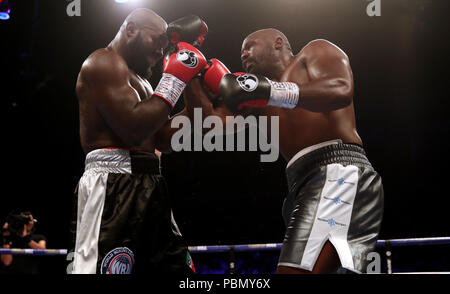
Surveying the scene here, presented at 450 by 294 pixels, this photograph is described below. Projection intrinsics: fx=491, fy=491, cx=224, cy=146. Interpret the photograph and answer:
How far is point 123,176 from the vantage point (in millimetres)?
2094

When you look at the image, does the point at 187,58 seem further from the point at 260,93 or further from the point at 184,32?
the point at 260,93

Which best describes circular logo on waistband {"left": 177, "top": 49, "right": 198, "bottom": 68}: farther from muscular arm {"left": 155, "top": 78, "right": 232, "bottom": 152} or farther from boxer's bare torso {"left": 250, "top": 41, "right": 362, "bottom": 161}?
boxer's bare torso {"left": 250, "top": 41, "right": 362, "bottom": 161}

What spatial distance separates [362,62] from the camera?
20.5 feet

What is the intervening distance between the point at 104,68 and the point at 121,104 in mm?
199

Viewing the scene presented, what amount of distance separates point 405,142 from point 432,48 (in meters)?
1.43

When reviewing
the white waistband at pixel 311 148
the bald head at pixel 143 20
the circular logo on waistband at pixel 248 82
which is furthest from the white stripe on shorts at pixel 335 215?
the bald head at pixel 143 20

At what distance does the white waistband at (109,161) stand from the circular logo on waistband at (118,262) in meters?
0.36

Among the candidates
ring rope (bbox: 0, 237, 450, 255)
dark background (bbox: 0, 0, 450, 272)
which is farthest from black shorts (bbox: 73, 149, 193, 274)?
dark background (bbox: 0, 0, 450, 272)

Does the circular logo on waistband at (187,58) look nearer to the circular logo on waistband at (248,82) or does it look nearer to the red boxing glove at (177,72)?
the red boxing glove at (177,72)

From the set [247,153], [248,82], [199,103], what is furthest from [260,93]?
[247,153]

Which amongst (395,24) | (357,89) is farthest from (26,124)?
(395,24)

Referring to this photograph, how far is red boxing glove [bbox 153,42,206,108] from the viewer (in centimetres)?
216
